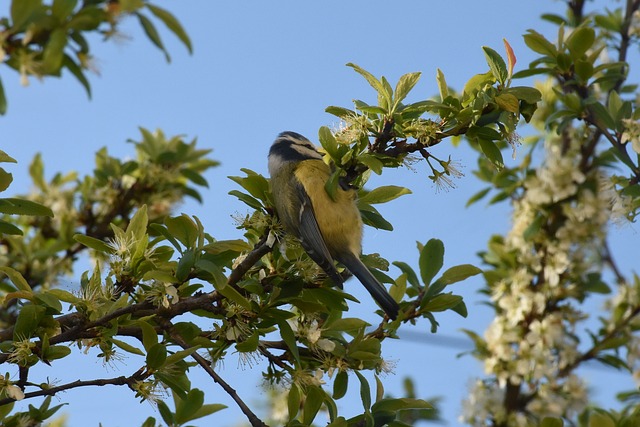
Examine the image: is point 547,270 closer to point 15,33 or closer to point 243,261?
point 243,261

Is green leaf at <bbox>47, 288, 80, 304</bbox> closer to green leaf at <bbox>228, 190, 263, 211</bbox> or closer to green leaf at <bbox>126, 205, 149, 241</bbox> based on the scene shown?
green leaf at <bbox>126, 205, 149, 241</bbox>

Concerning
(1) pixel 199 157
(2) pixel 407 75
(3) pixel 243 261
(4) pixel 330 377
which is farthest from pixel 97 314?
(1) pixel 199 157

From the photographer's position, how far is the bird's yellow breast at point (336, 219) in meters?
3.05

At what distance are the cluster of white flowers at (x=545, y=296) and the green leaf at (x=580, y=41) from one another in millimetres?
1540

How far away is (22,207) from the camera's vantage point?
2.46 metres

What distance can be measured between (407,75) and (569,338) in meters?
2.63

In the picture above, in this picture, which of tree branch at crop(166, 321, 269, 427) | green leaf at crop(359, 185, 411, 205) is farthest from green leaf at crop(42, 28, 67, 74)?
green leaf at crop(359, 185, 411, 205)

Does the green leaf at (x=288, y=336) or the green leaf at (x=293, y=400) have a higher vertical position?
the green leaf at (x=288, y=336)

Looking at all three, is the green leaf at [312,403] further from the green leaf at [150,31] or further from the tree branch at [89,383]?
the green leaf at [150,31]

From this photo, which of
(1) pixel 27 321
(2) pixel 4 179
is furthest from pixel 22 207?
(1) pixel 27 321

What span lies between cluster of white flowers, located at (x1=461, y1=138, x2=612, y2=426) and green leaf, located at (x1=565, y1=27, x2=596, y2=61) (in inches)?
60.6

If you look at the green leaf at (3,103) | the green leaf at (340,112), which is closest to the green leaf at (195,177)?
the green leaf at (340,112)

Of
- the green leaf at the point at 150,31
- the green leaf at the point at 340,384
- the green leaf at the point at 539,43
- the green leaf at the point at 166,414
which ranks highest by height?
the green leaf at the point at 539,43

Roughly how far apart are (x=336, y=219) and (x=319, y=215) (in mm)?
111
